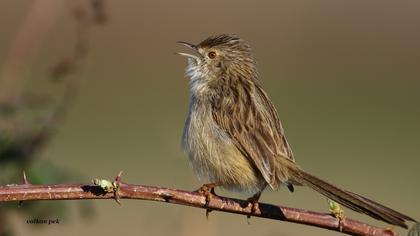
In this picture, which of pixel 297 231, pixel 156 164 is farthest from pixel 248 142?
pixel 156 164

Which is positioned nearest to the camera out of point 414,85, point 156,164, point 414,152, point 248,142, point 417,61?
point 248,142

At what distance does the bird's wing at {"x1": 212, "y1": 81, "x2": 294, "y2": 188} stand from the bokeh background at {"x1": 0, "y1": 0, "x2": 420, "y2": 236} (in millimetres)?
3578

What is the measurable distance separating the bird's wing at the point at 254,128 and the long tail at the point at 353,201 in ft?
0.62

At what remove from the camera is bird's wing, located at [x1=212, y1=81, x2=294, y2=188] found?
210 inches

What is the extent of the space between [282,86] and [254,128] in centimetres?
1421

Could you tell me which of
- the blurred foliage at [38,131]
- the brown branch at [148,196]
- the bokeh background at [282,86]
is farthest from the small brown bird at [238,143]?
the bokeh background at [282,86]

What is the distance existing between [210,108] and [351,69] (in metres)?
16.1

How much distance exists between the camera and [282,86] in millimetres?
19688

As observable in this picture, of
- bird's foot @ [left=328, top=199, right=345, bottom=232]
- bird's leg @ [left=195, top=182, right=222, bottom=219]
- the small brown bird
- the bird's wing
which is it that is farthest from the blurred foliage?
bird's foot @ [left=328, top=199, right=345, bottom=232]

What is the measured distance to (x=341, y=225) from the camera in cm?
407

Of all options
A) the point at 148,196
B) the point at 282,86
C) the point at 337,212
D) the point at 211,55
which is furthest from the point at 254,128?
the point at 282,86

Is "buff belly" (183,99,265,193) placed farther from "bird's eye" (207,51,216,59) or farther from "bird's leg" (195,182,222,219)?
"bird's eye" (207,51,216,59)

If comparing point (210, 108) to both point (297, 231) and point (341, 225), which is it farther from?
point (297, 231)

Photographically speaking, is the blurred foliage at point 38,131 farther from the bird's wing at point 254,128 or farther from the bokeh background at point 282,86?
the bokeh background at point 282,86
